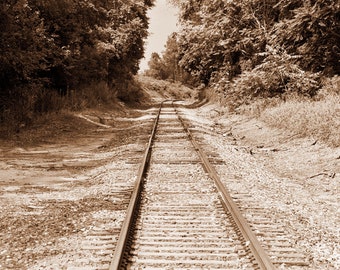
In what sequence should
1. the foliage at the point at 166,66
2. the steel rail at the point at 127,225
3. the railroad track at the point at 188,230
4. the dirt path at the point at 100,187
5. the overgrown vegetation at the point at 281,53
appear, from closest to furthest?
the steel rail at the point at 127,225
the railroad track at the point at 188,230
the dirt path at the point at 100,187
the overgrown vegetation at the point at 281,53
the foliage at the point at 166,66

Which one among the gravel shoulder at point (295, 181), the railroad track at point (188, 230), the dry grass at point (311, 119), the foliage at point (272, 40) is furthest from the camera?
the foliage at point (272, 40)

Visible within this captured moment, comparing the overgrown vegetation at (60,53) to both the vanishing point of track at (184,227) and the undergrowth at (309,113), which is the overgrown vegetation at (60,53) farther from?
the undergrowth at (309,113)

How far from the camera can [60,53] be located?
1897cm

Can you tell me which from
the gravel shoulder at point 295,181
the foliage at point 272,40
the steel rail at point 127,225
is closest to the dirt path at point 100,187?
the gravel shoulder at point 295,181

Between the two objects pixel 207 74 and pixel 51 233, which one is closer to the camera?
pixel 51 233

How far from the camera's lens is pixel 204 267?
167 inches

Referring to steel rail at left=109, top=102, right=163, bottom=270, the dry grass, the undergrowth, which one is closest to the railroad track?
steel rail at left=109, top=102, right=163, bottom=270

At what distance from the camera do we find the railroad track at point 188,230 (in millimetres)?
4344

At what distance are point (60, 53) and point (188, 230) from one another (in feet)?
51.1

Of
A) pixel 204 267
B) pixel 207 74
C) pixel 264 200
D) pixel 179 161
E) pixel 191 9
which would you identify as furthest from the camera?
pixel 207 74

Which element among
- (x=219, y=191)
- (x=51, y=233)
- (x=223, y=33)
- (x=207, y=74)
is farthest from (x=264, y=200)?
(x=207, y=74)

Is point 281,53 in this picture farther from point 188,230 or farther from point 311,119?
point 188,230

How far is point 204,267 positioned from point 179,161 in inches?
220

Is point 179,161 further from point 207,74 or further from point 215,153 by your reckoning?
point 207,74
